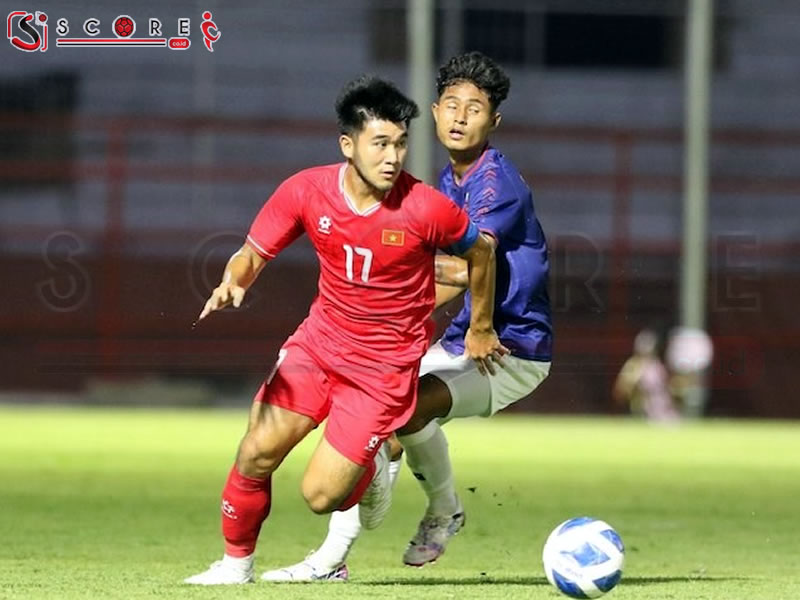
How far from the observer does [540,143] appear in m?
28.2

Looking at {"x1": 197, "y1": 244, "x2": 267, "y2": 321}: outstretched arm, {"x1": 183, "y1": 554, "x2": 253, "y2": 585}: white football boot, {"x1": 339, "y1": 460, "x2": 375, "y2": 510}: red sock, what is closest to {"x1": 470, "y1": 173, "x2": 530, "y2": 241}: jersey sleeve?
{"x1": 197, "y1": 244, "x2": 267, "y2": 321}: outstretched arm

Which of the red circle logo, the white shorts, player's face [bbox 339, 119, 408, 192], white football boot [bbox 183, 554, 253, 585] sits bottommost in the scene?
white football boot [bbox 183, 554, 253, 585]

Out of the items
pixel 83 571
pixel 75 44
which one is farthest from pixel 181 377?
pixel 83 571

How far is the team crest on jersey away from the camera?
738cm

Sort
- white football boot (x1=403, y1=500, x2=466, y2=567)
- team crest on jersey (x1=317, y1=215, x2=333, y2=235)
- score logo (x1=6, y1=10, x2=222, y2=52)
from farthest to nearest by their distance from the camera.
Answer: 1. score logo (x1=6, y1=10, x2=222, y2=52)
2. white football boot (x1=403, y1=500, x2=466, y2=567)
3. team crest on jersey (x1=317, y1=215, x2=333, y2=235)

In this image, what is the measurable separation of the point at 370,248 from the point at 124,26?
62.2 ft

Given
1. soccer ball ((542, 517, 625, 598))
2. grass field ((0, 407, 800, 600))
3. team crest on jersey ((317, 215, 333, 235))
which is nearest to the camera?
soccer ball ((542, 517, 625, 598))

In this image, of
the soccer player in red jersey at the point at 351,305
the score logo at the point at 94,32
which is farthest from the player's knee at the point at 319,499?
the score logo at the point at 94,32

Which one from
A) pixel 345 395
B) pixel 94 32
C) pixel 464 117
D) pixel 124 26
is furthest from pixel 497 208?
pixel 94 32

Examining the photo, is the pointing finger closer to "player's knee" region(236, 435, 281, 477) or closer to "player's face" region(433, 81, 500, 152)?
"player's knee" region(236, 435, 281, 477)

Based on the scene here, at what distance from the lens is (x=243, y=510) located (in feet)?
24.7

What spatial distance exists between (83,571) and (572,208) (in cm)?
2024

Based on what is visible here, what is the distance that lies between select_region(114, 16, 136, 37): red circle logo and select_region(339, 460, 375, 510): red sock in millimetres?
18200

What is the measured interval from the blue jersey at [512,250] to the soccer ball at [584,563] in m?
1.34
